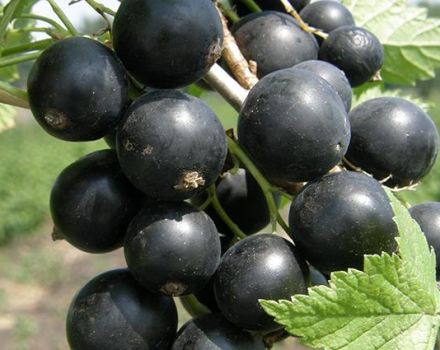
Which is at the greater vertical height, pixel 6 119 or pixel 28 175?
pixel 6 119

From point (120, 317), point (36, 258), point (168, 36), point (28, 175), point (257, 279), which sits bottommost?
point (28, 175)

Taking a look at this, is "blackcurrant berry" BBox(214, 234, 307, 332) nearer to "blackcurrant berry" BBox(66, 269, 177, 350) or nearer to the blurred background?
"blackcurrant berry" BBox(66, 269, 177, 350)

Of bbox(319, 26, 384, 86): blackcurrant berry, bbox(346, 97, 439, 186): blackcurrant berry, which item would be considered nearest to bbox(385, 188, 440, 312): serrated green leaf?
bbox(346, 97, 439, 186): blackcurrant berry

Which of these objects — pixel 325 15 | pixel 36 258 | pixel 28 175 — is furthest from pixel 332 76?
pixel 28 175

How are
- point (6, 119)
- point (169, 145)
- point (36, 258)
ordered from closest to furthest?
1. point (169, 145)
2. point (6, 119)
3. point (36, 258)

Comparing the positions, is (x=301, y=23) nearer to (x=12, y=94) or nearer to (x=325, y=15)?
(x=325, y=15)

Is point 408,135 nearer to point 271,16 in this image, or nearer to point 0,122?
point 271,16
